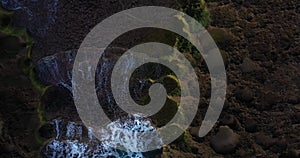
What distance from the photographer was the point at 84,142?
16.9 ft

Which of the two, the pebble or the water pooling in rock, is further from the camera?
the water pooling in rock

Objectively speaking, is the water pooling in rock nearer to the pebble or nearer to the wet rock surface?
the wet rock surface

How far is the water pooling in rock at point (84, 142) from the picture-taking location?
5117 millimetres

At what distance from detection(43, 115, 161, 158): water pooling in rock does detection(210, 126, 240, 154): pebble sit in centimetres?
90

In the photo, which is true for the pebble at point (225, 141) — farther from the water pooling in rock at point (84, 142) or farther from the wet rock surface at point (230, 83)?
the water pooling in rock at point (84, 142)

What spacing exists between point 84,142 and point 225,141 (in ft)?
5.75

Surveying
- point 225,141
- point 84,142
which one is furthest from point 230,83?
point 84,142

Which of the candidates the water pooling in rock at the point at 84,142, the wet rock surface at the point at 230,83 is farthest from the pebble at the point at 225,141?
the water pooling in rock at the point at 84,142

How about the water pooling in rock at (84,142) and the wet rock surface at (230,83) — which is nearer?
the wet rock surface at (230,83)

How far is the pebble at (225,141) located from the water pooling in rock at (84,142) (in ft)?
2.97

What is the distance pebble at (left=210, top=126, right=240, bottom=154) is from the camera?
189 inches

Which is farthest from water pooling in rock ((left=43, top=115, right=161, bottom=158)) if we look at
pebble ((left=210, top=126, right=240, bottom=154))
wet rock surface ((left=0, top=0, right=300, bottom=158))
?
pebble ((left=210, top=126, right=240, bottom=154))

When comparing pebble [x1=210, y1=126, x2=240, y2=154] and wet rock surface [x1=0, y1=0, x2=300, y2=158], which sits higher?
wet rock surface [x1=0, y1=0, x2=300, y2=158]

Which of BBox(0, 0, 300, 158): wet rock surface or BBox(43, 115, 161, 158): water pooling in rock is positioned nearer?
BBox(0, 0, 300, 158): wet rock surface
